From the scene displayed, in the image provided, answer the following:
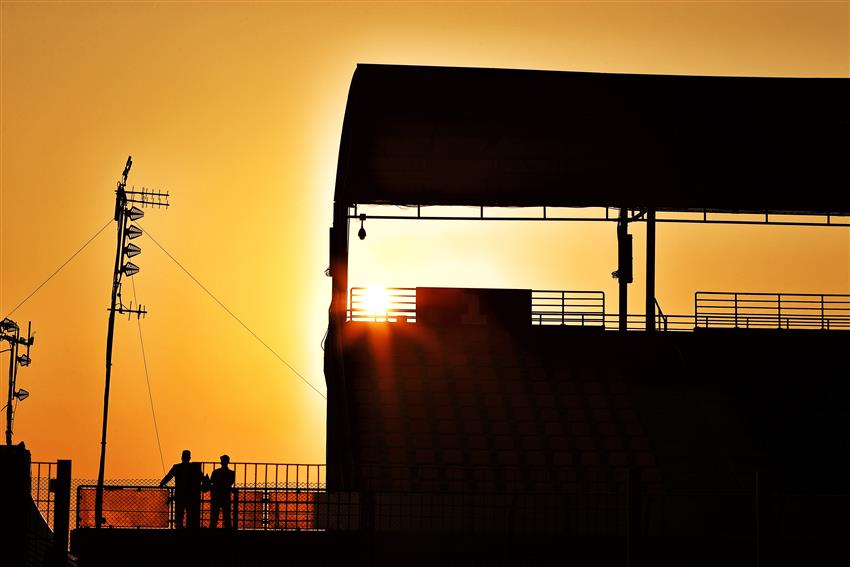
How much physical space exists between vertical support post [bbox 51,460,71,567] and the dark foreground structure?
884cm

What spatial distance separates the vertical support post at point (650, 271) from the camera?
1357 inches

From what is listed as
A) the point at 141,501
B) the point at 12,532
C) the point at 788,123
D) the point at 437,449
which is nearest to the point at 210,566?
the point at 141,501

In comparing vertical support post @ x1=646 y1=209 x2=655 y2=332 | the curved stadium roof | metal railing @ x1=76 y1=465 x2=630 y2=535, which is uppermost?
the curved stadium roof

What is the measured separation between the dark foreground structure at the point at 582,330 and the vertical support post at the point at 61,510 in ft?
29.0

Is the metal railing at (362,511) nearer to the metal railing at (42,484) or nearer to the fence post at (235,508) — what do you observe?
the fence post at (235,508)

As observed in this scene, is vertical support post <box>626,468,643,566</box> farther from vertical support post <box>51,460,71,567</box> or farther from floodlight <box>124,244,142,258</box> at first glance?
floodlight <box>124,244,142,258</box>

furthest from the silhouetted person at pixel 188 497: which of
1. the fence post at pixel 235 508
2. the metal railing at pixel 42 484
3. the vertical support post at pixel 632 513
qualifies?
the vertical support post at pixel 632 513

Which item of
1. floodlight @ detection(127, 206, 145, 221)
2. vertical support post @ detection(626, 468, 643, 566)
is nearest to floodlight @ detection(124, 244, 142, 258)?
floodlight @ detection(127, 206, 145, 221)

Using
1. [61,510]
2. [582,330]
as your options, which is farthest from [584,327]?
[61,510]

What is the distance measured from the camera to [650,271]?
113 ft

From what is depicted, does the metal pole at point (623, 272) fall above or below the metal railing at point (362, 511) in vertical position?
above

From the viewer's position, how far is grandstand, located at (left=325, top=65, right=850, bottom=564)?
3017 cm

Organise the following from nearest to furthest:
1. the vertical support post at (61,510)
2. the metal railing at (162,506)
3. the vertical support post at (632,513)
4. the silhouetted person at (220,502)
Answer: the vertical support post at (61,510)
the vertical support post at (632,513)
the silhouetted person at (220,502)
the metal railing at (162,506)

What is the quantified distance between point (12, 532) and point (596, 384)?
16184mm
